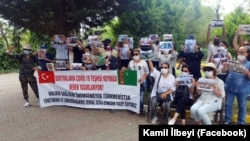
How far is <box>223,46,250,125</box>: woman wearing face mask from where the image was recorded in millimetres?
6355

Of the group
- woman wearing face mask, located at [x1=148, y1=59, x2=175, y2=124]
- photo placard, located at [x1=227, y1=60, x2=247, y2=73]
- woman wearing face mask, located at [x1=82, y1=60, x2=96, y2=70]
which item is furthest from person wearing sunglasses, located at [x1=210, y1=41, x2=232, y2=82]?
woman wearing face mask, located at [x1=82, y1=60, x2=96, y2=70]

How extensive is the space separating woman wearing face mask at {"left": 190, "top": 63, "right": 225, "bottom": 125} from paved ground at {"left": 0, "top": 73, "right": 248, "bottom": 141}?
34.2 inches

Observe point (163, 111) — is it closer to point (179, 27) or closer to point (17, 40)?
point (179, 27)

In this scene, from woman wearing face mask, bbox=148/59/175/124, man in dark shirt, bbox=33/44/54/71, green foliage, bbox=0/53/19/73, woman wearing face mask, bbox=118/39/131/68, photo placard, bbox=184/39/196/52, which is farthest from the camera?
green foliage, bbox=0/53/19/73

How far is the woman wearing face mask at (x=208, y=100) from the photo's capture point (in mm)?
6189

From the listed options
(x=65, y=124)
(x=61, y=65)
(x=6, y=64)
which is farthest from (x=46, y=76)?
(x=6, y=64)

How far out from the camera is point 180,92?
6871 millimetres

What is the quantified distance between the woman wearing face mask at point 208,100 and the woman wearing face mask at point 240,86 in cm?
38

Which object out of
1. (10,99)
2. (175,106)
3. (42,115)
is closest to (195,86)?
(175,106)

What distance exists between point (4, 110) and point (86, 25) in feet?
13.7

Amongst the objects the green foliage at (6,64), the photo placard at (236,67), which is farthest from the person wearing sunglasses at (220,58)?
the green foliage at (6,64)

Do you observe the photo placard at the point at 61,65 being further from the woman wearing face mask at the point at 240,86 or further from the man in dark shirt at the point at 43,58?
the woman wearing face mask at the point at 240,86

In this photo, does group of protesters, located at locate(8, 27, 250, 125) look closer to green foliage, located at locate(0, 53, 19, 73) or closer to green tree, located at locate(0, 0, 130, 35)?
green tree, located at locate(0, 0, 130, 35)

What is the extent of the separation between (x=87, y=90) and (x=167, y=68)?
2.58 meters
